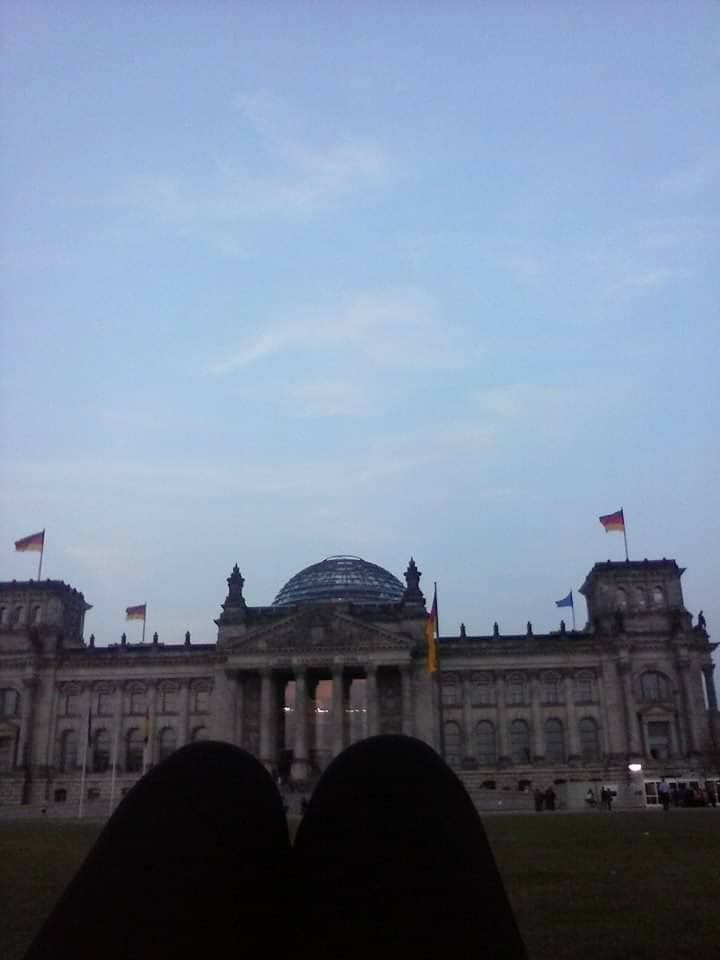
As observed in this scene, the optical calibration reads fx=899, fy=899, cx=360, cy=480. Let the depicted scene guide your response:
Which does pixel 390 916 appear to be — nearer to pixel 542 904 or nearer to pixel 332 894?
pixel 332 894

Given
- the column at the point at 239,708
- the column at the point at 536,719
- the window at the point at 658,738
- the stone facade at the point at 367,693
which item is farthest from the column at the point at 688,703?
the column at the point at 239,708

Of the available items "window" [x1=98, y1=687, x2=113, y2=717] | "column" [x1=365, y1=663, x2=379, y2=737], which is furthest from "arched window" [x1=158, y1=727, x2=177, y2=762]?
"column" [x1=365, y1=663, x2=379, y2=737]

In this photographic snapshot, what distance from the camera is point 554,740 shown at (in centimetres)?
9250

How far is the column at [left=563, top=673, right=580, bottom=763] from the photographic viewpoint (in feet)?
300

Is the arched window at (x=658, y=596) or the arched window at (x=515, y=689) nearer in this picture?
the arched window at (x=515, y=689)

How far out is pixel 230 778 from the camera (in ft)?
13.4

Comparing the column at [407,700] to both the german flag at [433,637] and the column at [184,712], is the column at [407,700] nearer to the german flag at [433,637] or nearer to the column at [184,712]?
the column at [184,712]

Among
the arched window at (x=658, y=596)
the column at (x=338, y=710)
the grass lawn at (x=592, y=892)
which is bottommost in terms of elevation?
the grass lawn at (x=592, y=892)

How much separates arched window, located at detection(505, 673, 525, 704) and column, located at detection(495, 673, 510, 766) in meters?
0.56

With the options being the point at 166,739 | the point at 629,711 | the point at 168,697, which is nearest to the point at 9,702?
the point at 168,697

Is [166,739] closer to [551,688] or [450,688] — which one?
[450,688]

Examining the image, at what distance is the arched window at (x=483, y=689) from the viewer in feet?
308

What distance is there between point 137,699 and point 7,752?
1445 centimetres

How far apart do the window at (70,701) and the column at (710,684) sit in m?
66.4
